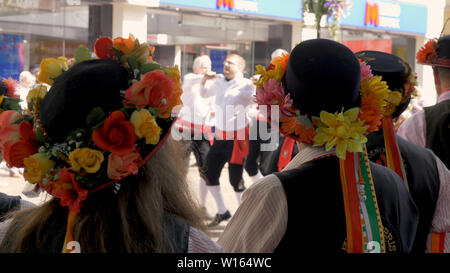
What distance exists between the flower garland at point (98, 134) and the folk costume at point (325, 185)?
468 mm

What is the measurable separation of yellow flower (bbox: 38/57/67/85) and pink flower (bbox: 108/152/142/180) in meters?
0.34

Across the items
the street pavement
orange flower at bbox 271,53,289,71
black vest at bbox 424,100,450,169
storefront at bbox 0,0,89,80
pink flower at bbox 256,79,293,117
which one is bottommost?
the street pavement

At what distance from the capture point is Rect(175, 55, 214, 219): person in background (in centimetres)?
651

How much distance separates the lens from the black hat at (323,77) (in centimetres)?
177

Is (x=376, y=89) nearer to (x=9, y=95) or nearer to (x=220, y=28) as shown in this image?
(x=9, y=95)

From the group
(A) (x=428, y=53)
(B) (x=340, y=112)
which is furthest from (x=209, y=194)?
(B) (x=340, y=112)

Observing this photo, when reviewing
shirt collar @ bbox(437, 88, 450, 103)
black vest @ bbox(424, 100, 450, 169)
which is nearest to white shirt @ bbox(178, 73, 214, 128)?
shirt collar @ bbox(437, 88, 450, 103)

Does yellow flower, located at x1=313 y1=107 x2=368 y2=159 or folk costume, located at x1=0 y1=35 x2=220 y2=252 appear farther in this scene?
yellow flower, located at x1=313 y1=107 x2=368 y2=159

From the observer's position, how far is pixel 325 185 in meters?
1.75

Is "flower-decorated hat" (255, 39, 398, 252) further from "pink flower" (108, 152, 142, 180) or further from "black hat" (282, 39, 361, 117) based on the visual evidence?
"pink flower" (108, 152, 142, 180)

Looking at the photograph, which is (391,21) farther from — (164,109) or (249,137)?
(164,109)

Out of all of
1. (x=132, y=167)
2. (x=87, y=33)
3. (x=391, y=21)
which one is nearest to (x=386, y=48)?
(x=391, y=21)

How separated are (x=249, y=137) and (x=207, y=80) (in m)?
1.13

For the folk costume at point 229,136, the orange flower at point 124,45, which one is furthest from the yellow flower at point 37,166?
the folk costume at point 229,136
